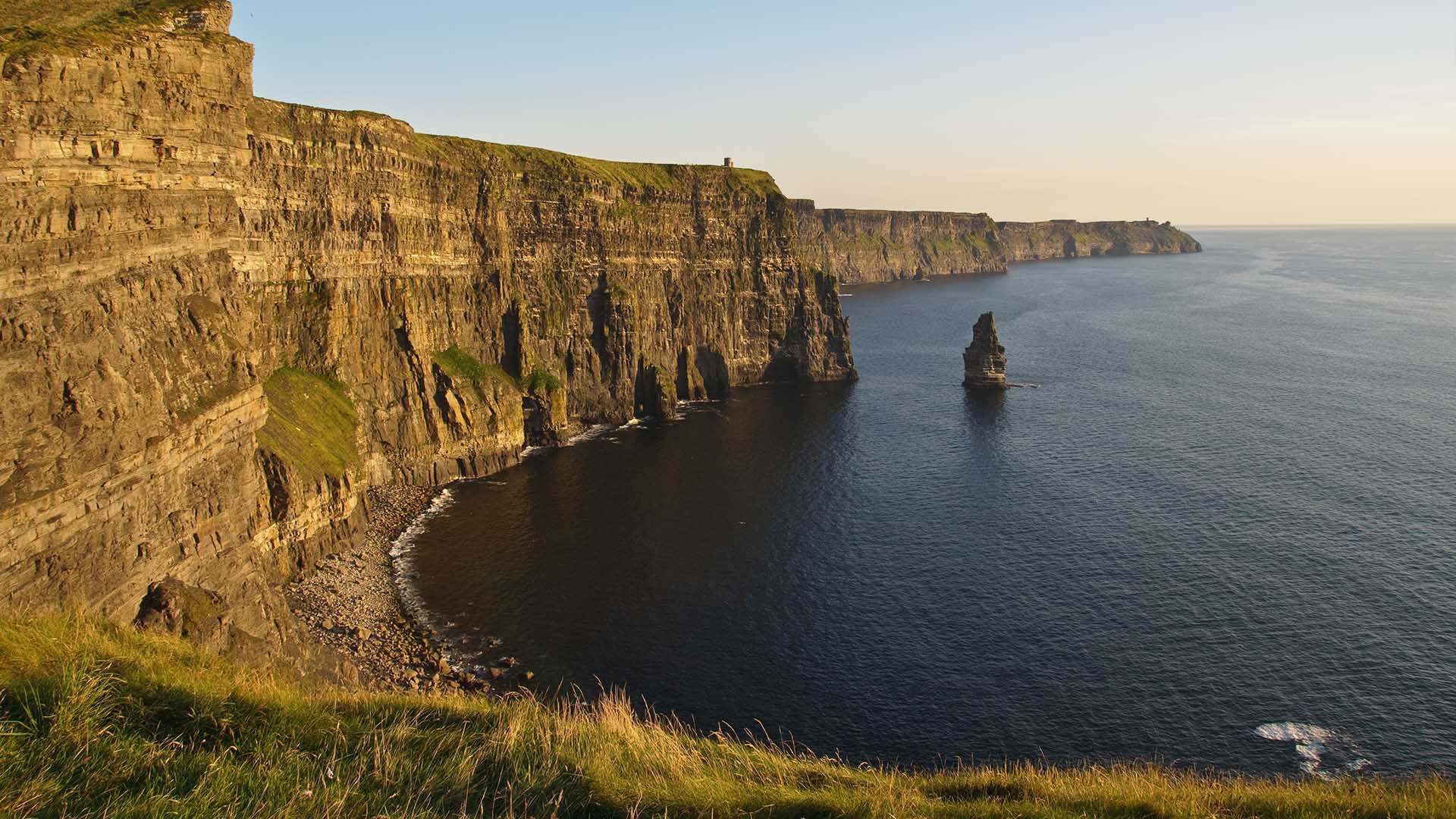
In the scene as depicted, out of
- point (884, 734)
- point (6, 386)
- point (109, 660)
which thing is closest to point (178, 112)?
point (6, 386)

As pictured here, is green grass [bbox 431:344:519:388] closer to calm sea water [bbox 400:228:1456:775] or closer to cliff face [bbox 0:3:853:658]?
cliff face [bbox 0:3:853:658]

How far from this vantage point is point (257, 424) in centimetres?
5072

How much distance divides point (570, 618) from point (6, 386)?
37.9 m

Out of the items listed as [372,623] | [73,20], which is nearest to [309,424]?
[372,623]

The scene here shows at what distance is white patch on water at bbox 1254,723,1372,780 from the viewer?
45219mm

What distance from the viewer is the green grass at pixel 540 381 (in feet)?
360

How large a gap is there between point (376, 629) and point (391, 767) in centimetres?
4648

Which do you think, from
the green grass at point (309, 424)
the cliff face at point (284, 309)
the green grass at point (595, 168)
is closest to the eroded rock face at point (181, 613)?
the cliff face at point (284, 309)

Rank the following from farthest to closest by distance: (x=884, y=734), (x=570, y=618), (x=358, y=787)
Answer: (x=570, y=618), (x=884, y=734), (x=358, y=787)

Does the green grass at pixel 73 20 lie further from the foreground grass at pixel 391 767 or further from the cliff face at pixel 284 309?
the foreground grass at pixel 391 767

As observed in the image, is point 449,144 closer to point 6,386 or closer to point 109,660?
point 6,386

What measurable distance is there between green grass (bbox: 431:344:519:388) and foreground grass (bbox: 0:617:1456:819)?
78821mm

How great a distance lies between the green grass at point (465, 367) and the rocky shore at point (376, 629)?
29.1 meters

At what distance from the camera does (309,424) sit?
74625 millimetres
